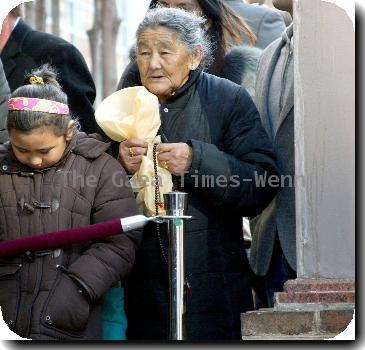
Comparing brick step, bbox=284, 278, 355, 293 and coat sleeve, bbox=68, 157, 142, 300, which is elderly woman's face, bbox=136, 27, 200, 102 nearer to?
coat sleeve, bbox=68, 157, 142, 300

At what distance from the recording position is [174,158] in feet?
20.0

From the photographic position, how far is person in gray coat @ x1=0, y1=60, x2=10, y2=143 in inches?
255

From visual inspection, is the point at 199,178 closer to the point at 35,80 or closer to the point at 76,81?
the point at 35,80

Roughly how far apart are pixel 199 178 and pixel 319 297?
0.73 m

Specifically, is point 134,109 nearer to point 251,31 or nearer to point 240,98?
point 240,98

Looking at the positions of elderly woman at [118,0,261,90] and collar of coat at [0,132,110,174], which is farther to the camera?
elderly woman at [118,0,261,90]

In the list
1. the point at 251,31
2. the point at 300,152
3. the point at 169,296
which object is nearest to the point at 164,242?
the point at 169,296

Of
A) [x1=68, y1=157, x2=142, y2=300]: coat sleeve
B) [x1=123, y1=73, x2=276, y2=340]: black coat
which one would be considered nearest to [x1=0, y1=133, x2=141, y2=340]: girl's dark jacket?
[x1=68, y1=157, x2=142, y2=300]: coat sleeve

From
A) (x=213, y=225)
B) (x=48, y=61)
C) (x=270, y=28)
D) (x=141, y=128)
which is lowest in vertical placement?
(x=213, y=225)

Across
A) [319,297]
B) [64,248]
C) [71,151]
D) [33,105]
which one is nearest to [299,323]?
[319,297]

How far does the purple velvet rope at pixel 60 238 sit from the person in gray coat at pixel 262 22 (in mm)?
2002

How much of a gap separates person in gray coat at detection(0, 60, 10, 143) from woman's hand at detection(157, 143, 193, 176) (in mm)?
781

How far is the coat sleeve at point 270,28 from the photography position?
293 inches

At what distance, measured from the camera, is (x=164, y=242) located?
6223 millimetres
